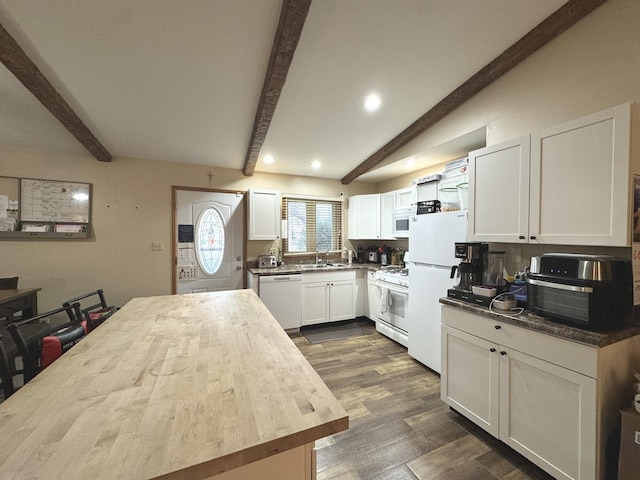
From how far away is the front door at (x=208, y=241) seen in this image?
3723 mm

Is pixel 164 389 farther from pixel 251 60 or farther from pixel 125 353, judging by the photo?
pixel 251 60

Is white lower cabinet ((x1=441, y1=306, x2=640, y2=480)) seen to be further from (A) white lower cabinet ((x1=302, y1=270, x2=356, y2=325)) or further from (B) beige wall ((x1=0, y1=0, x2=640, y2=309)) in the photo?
(A) white lower cabinet ((x1=302, y1=270, x2=356, y2=325))

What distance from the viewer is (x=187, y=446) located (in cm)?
64

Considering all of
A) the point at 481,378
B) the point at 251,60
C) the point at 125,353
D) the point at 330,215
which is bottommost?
the point at 481,378

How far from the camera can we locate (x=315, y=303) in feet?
12.7

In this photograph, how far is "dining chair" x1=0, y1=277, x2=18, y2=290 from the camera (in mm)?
2875

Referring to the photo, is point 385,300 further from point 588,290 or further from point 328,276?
point 588,290

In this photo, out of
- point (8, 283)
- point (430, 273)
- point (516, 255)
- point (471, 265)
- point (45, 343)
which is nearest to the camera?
point (45, 343)

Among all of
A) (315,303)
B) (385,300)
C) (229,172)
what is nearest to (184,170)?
(229,172)

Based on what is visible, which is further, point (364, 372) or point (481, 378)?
point (364, 372)

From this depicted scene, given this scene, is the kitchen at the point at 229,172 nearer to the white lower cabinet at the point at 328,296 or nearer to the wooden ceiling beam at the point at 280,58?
the white lower cabinet at the point at 328,296

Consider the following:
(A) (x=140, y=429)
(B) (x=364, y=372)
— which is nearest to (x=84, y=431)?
(A) (x=140, y=429)

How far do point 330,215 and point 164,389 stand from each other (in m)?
3.93

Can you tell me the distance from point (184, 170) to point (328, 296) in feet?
8.98
